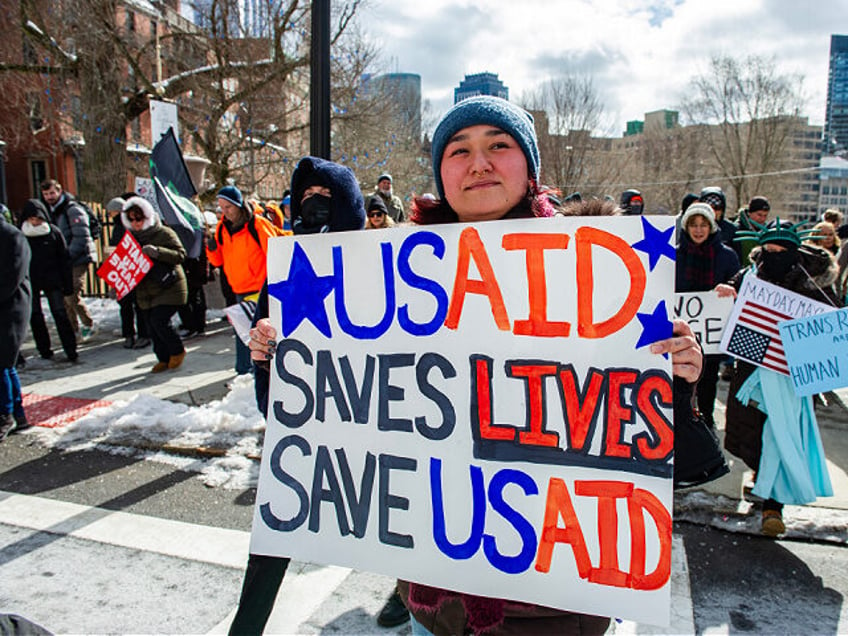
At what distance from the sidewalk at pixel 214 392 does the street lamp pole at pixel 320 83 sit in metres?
3.10

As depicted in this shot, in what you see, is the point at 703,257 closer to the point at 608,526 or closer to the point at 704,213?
the point at 704,213

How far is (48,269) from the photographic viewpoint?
289 inches

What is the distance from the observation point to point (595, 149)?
74.5ft

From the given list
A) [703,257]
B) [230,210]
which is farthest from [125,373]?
[703,257]

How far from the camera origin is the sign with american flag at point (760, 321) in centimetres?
341

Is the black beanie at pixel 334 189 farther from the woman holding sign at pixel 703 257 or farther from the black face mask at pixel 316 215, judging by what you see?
the woman holding sign at pixel 703 257

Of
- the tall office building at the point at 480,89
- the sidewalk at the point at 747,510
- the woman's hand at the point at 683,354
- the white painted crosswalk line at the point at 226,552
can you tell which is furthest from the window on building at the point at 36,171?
the woman's hand at the point at 683,354

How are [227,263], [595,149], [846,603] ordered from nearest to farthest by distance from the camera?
[846,603]
[227,263]
[595,149]

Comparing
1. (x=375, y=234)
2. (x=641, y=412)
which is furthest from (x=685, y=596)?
(x=375, y=234)

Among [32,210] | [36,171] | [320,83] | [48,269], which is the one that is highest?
[36,171]

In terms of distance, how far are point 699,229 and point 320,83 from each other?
3358 millimetres

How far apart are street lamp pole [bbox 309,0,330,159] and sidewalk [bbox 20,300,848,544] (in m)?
3.10

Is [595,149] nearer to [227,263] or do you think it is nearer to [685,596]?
[227,263]

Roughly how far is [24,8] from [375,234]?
1561 centimetres
